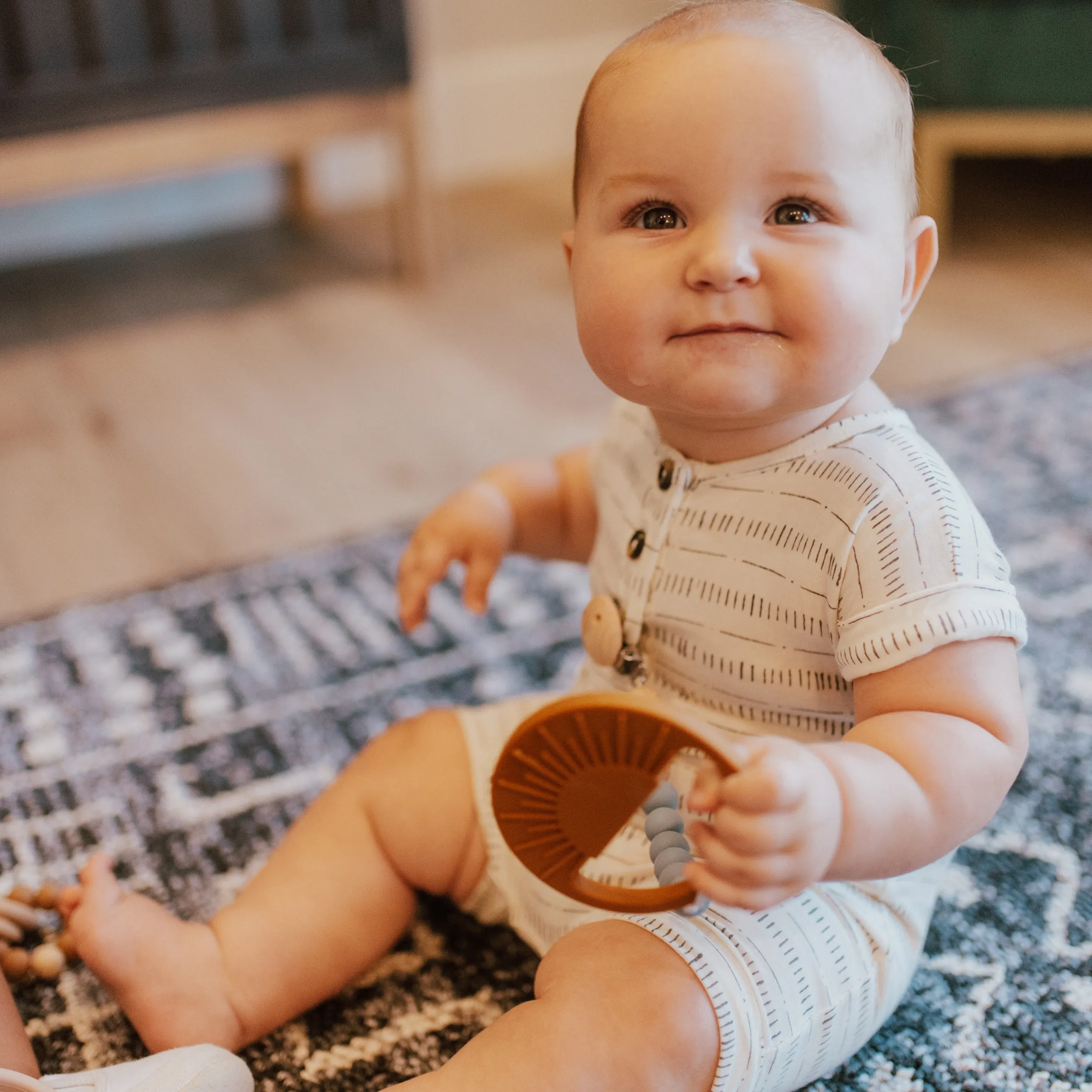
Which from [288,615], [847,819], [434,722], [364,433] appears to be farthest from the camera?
[364,433]

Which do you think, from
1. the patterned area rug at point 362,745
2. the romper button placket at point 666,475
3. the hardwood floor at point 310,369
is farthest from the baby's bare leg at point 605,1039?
the hardwood floor at point 310,369

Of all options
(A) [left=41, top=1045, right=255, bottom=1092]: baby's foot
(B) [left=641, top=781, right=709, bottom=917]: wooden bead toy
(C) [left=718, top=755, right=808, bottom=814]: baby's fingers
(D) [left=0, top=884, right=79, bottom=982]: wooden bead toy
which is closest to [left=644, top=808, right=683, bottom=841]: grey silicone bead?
(B) [left=641, top=781, right=709, bottom=917]: wooden bead toy

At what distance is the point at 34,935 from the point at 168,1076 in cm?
20

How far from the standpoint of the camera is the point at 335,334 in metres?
1.69

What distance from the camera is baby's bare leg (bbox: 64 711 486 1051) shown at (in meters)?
0.63

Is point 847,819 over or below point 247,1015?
over

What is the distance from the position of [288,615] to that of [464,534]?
33 cm

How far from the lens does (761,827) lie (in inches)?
17.5

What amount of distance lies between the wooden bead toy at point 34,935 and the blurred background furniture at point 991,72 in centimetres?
127

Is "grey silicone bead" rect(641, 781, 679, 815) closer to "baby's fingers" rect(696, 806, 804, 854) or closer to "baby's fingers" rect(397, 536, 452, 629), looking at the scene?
"baby's fingers" rect(696, 806, 804, 854)

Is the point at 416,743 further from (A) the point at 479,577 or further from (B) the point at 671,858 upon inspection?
(B) the point at 671,858

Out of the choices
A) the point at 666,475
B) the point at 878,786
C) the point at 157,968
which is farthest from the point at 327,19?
the point at 878,786

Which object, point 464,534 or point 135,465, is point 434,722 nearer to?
point 464,534

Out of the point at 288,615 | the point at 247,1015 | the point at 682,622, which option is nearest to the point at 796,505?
the point at 682,622
